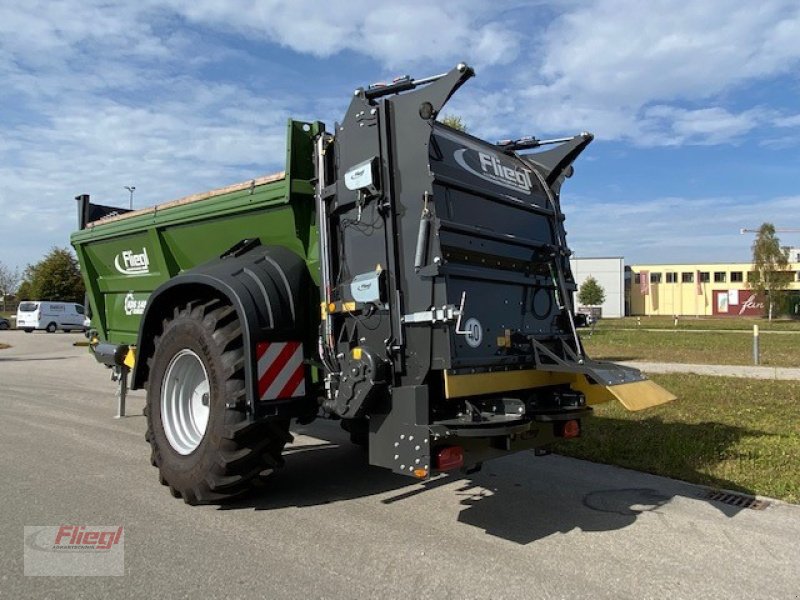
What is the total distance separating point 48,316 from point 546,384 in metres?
44.2

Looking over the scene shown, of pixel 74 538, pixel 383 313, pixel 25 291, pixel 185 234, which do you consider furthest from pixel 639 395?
pixel 25 291

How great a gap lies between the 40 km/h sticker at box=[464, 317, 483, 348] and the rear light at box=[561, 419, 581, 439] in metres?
1.08

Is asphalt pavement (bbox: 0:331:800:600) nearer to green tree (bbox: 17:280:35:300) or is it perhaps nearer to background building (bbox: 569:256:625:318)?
green tree (bbox: 17:280:35:300)

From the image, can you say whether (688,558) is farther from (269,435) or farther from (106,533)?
(106,533)

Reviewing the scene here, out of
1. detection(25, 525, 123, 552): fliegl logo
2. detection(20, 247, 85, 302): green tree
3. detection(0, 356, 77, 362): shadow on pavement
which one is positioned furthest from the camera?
detection(20, 247, 85, 302): green tree

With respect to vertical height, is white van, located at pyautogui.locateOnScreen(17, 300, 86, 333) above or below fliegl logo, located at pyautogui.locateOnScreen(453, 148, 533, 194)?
below

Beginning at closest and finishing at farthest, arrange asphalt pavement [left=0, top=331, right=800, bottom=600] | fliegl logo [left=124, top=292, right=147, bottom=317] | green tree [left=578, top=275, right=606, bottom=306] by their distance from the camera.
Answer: asphalt pavement [left=0, top=331, right=800, bottom=600] → fliegl logo [left=124, top=292, right=147, bottom=317] → green tree [left=578, top=275, right=606, bottom=306]

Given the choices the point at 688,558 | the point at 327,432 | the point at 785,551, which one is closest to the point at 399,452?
the point at 688,558

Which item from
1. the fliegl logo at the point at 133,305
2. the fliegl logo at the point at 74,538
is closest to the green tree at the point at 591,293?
the fliegl logo at the point at 133,305

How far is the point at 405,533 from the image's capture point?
448 cm

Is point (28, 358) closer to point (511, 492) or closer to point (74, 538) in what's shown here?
point (74, 538)

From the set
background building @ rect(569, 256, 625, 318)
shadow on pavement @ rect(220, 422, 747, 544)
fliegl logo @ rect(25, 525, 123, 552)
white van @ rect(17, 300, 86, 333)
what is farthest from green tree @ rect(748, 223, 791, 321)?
fliegl logo @ rect(25, 525, 123, 552)

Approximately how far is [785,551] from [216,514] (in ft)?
12.7

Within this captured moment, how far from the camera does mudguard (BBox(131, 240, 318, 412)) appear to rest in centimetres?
473
